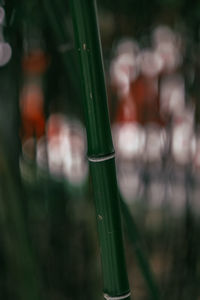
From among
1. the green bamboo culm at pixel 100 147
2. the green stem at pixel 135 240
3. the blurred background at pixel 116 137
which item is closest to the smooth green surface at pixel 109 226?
the green bamboo culm at pixel 100 147

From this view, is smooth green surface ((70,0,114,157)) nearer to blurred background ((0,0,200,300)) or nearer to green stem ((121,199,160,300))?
green stem ((121,199,160,300))

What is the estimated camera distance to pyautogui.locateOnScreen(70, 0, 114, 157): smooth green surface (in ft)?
1.32

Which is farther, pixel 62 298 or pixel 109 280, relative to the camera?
pixel 62 298

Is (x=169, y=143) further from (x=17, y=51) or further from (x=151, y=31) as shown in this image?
(x=17, y=51)

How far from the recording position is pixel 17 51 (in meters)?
0.88

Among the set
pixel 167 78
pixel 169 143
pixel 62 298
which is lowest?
pixel 62 298

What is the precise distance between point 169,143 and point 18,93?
12.6 inches

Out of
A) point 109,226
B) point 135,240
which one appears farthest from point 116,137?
point 109,226

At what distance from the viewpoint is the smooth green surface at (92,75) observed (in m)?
0.40

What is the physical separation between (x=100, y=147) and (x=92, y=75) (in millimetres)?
70

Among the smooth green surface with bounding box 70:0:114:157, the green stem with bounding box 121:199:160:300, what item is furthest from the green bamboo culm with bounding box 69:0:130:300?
the green stem with bounding box 121:199:160:300

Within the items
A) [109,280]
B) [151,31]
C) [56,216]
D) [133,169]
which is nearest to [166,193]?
[133,169]

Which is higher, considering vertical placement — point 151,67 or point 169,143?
point 151,67

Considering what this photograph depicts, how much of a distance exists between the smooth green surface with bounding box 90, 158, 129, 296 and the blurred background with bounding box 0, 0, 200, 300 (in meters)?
0.43
